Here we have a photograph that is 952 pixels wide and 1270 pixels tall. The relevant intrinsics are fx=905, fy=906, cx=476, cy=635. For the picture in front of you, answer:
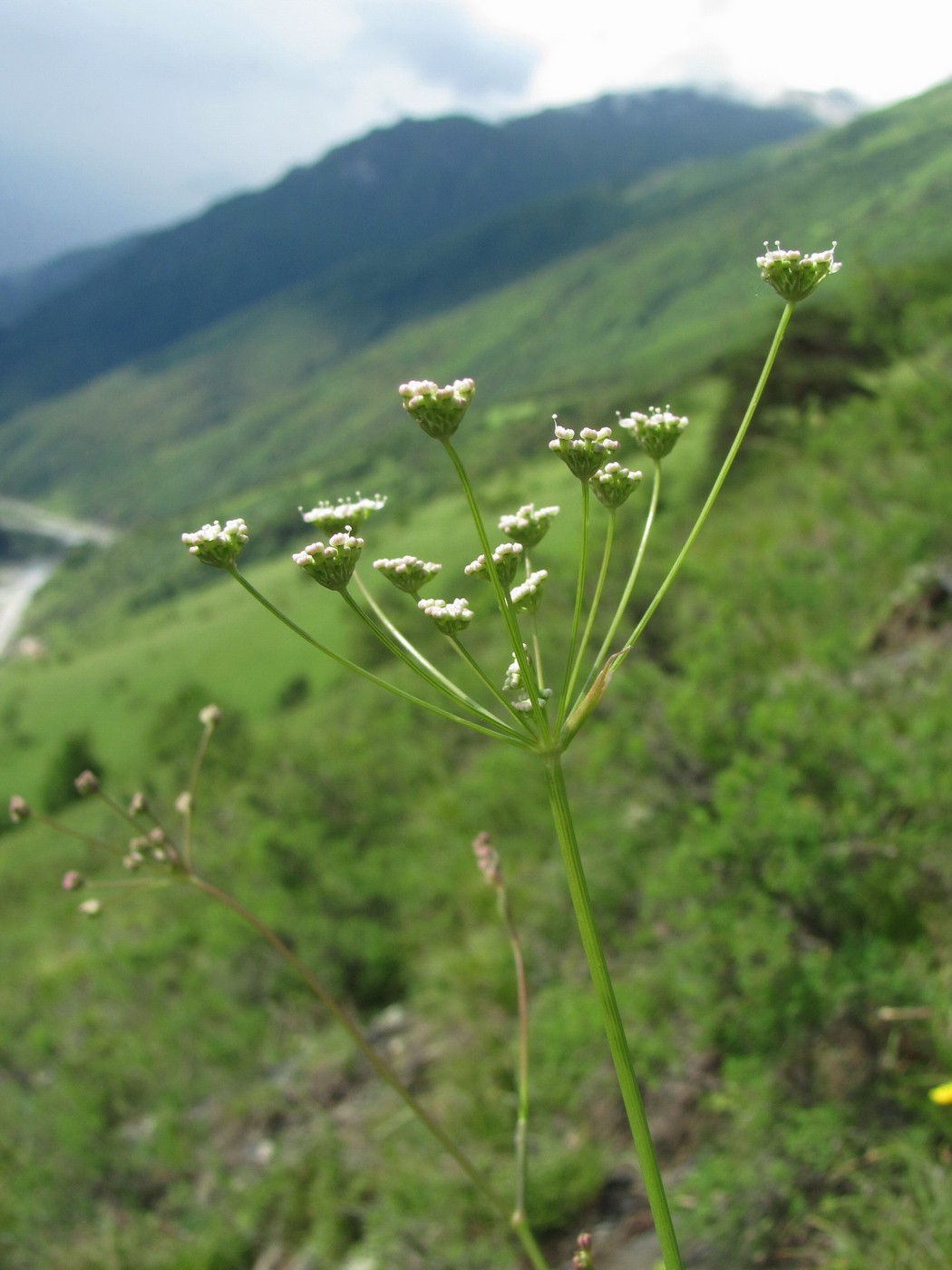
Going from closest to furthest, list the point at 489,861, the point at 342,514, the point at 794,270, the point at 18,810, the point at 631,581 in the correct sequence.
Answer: the point at 631,581 → the point at 794,270 → the point at 342,514 → the point at 489,861 → the point at 18,810

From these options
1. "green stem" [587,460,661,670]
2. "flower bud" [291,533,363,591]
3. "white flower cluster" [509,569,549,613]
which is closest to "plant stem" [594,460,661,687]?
"green stem" [587,460,661,670]

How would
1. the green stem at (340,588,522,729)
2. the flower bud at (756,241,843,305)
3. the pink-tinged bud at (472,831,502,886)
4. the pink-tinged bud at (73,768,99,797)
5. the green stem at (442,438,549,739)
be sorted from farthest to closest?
the pink-tinged bud at (73,768,99,797)
the pink-tinged bud at (472,831,502,886)
the flower bud at (756,241,843,305)
the green stem at (340,588,522,729)
the green stem at (442,438,549,739)

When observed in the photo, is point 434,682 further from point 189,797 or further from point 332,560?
Answer: point 189,797

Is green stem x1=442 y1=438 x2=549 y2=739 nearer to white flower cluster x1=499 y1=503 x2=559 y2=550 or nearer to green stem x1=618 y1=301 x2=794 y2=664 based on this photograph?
green stem x1=618 y1=301 x2=794 y2=664

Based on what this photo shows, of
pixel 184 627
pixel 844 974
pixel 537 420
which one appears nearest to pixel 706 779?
Result: pixel 844 974

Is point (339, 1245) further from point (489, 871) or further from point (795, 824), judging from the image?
point (489, 871)

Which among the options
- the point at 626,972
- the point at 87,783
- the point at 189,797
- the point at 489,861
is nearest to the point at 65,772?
the point at 626,972
